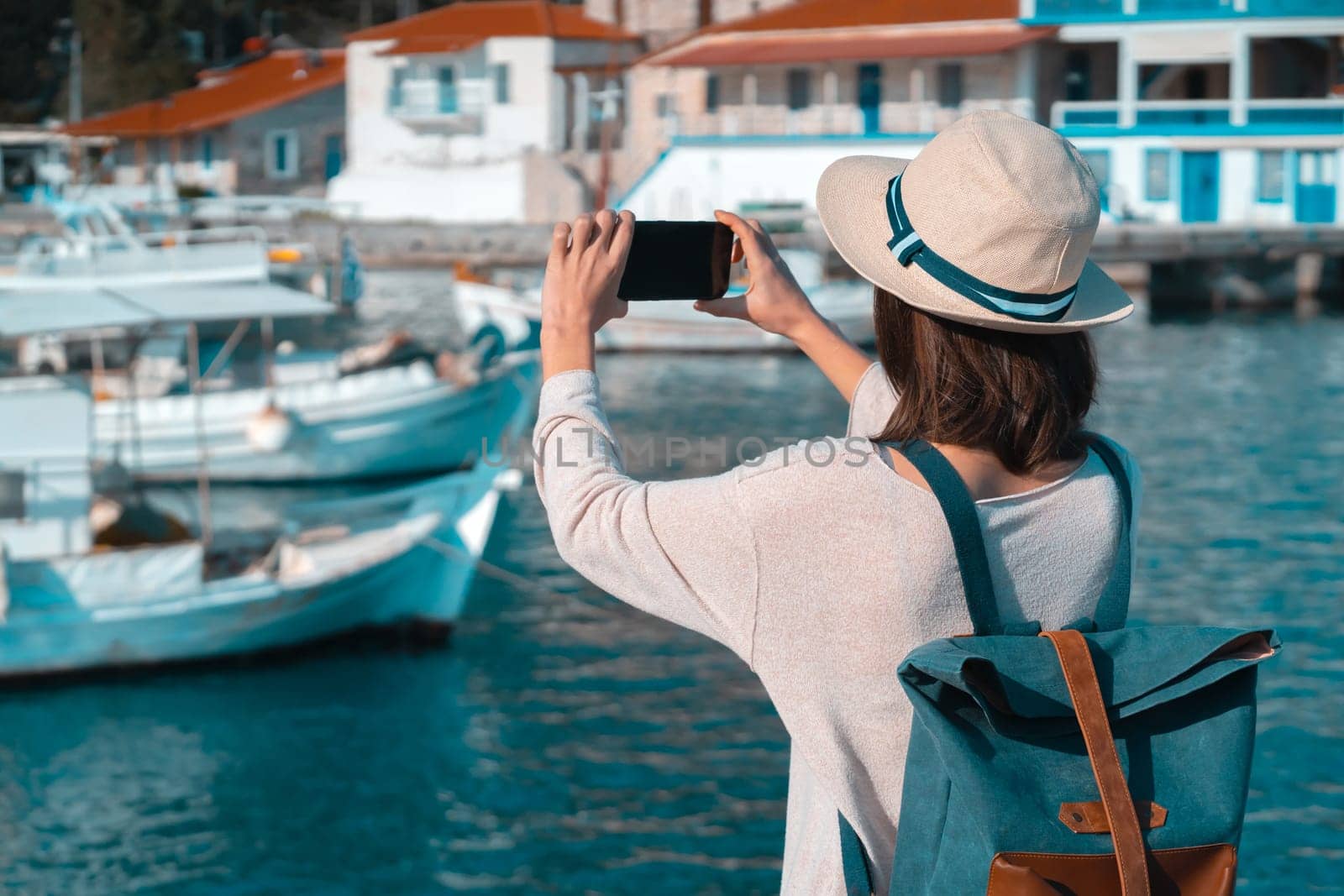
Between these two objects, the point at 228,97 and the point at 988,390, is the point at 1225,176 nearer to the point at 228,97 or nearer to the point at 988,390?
the point at 228,97

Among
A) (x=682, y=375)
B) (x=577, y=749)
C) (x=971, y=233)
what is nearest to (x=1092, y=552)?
(x=971, y=233)

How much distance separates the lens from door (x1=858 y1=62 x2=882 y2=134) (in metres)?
38.2

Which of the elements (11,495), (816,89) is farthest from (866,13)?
(11,495)

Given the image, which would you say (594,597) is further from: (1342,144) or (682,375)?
(1342,144)

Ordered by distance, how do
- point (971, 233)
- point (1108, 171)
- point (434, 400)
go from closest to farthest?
1. point (971, 233)
2. point (434, 400)
3. point (1108, 171)

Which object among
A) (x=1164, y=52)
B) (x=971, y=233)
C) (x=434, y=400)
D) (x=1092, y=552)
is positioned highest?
(x=1164, y=52)

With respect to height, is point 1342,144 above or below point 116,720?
above

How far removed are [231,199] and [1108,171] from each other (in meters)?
18.3

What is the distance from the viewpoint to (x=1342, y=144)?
3319cm

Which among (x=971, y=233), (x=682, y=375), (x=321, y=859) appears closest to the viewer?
(x=971, y=233)

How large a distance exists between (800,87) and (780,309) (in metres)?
38.0

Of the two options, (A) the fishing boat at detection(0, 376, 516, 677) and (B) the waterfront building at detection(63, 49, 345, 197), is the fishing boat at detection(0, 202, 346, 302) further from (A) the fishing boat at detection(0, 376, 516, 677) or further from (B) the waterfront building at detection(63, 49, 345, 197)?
(B) the waterfront building at detection(63, 49, 345, 197)

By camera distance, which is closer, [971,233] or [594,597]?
[971,233]

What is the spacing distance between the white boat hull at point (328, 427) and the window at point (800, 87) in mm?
22569
